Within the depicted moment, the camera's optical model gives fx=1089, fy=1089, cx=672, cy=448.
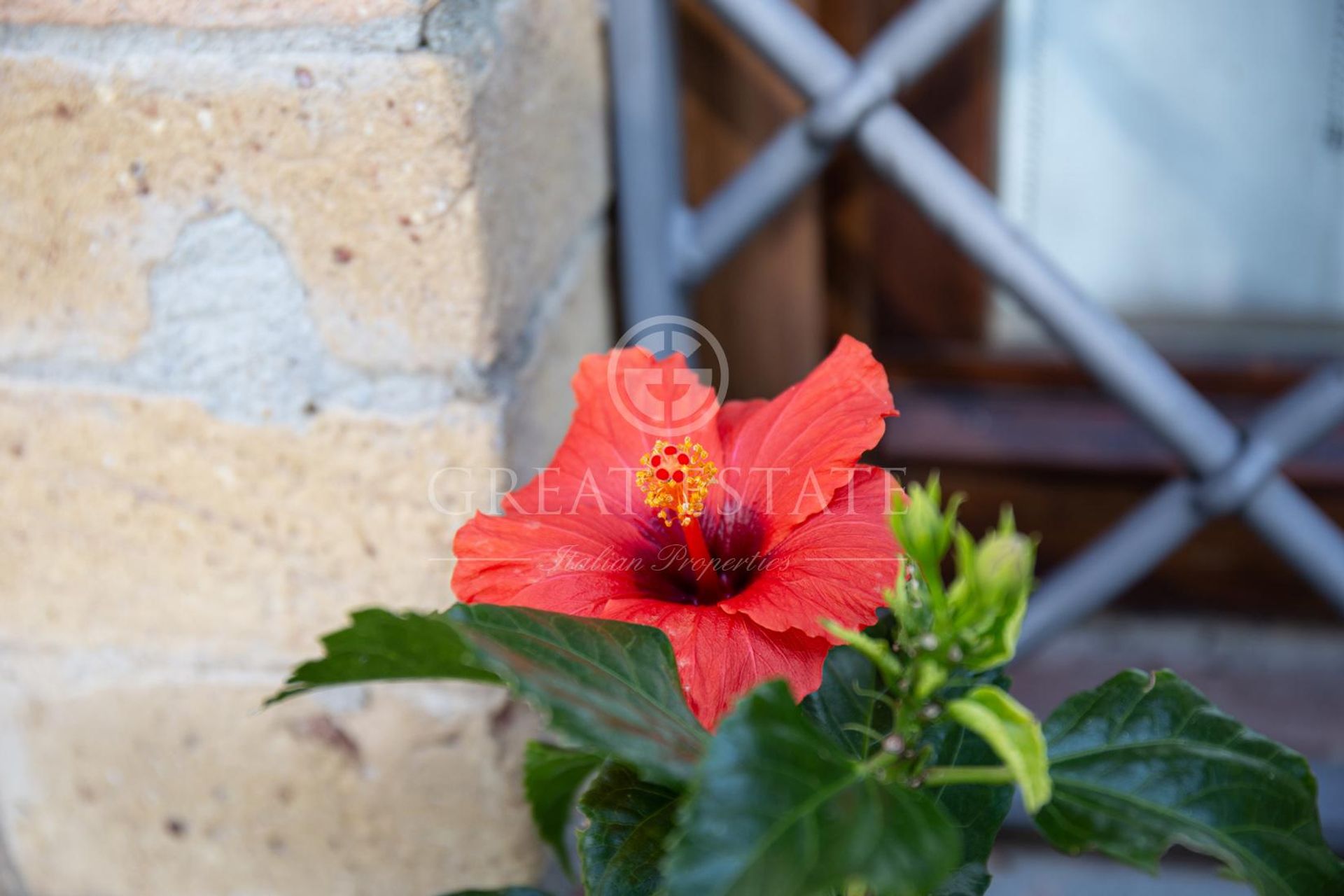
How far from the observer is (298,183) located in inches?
25.6

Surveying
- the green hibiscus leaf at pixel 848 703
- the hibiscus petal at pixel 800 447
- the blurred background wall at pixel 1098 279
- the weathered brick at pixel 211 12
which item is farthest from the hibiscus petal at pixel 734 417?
the blurred background wall at pixel 1098 279

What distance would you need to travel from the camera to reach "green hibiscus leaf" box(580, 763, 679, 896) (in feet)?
1.51

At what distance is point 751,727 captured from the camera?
36cm

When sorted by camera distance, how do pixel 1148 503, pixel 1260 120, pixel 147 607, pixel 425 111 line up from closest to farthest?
pixel 425 111 < pixel 147 607 < pixel 1148 503 < pixel 1260 120

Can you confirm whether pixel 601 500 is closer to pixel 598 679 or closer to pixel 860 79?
pixel 598 679

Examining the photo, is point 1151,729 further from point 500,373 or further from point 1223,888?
point 1223,888

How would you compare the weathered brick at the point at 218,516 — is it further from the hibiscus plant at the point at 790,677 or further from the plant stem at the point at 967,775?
the plant stem at the point at 967,775

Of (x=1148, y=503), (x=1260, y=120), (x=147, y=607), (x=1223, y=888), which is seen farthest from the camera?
(x=1260, y=120)

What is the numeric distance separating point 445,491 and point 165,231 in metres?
0.23

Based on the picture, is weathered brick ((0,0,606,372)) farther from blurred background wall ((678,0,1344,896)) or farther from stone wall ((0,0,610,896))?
blurred background wall ((678,0,1344,896))

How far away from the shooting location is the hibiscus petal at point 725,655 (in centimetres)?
44

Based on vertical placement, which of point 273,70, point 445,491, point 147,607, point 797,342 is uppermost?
point 797,342

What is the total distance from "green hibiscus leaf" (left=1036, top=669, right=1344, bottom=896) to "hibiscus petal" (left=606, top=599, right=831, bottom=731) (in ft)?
0.37

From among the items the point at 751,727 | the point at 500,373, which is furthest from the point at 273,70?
the point at 751,727
